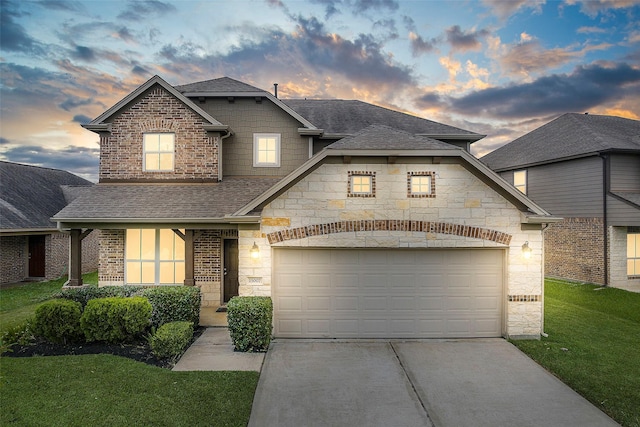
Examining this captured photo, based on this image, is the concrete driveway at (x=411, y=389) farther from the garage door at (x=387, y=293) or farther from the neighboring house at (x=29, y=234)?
the neighboring house at (x=29, y=234)

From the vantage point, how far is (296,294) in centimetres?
795

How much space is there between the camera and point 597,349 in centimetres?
726

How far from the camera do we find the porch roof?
9.48m

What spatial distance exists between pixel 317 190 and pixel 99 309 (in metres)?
5.71

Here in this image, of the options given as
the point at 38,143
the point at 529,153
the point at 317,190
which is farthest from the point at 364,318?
the point at 529,153

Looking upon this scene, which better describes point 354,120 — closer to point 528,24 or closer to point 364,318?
Result: point 528,24

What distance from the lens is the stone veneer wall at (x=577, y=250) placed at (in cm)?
1441

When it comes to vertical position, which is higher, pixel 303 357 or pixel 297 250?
pixel 297 250

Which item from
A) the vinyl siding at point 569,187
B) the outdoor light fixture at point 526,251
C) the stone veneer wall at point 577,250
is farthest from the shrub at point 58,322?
the vinyl siding at point 569,187

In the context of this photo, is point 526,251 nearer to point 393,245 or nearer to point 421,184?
point 421,184

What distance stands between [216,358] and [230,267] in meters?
4.47

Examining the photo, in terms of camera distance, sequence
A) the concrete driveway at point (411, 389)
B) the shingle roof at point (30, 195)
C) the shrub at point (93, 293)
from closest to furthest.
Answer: the concrete driveway at point (411, 389), the shrub at point (93, 293), the shingle roof at point (30, 195)

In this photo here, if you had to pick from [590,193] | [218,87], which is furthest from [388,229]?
[590,193]

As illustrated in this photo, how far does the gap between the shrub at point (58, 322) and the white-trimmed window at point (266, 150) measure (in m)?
7.34
